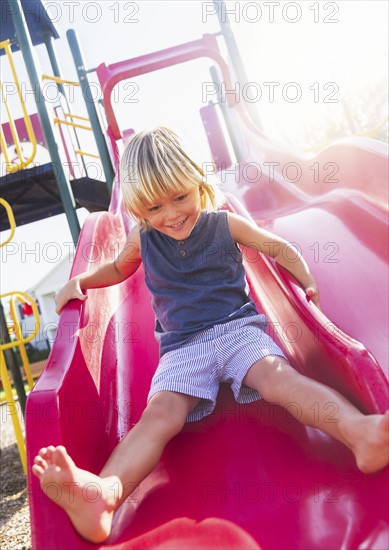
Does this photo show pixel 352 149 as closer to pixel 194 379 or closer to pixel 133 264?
pixel 133 264

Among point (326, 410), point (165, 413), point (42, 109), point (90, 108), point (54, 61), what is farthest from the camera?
point (54, 61)

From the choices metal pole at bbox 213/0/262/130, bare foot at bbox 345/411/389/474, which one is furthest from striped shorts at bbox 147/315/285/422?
metal pole at bbox 213/0/262/130

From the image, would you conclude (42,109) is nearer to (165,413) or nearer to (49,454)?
(165,413)

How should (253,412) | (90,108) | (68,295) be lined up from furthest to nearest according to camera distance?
(90,108) → (68,295) → (253,412)

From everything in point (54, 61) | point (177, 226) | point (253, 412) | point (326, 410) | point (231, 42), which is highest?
point (54, 61)

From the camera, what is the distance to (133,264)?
1778mm

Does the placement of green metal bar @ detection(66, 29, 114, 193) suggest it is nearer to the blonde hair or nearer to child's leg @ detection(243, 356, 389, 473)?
the blonde hair

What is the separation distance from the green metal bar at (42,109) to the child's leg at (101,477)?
7.30ft

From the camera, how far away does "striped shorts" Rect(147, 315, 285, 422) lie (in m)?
1.39

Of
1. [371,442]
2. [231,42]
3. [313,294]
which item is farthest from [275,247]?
[231,42]

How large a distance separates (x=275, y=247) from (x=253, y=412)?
0.50 meters

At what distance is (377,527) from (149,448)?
50cm

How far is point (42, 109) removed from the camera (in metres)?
3.34

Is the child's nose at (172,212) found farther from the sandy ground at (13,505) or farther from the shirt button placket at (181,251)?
the sandy ground at (13,505)
